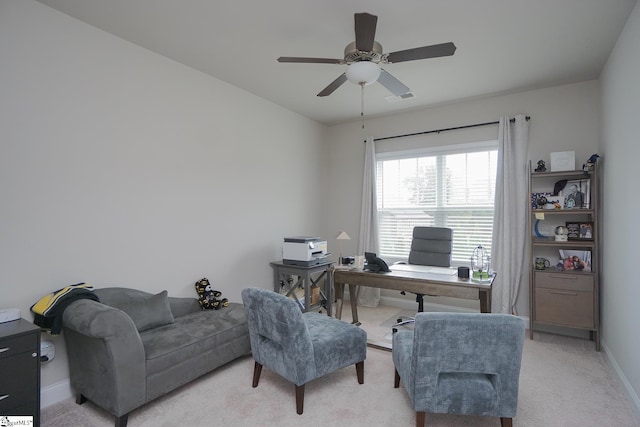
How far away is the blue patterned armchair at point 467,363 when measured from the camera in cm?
175

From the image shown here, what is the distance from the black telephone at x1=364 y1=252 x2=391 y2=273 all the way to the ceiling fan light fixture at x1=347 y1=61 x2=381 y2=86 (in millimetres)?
1669

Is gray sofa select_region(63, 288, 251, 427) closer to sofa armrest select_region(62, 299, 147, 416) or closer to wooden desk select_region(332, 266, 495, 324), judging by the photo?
sofa armrest select_region(62, 299, 147, 416)

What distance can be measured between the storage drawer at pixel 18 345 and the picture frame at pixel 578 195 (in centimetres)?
437

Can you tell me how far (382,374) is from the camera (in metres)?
2.68

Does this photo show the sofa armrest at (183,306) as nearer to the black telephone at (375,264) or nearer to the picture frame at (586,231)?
the black telephone at (375,264)

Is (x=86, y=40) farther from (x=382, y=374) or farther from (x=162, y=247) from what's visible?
(x=382, y=374)

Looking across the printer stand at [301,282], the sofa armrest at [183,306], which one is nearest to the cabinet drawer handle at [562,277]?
the printer stand at [301,282]

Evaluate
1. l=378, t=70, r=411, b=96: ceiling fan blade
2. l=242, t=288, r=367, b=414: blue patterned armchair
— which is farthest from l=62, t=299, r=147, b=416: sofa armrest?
l=378, t=70, r=411, b=96: ceiling fan blade

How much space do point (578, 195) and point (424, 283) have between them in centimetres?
186

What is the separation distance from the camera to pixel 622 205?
2543 mm

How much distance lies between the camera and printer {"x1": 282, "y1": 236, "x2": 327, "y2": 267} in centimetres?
378

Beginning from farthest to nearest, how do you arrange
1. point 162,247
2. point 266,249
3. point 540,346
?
1. point 266,249
2. point 540,346
3. point 162,247

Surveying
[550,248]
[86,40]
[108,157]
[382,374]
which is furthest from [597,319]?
[86,40]

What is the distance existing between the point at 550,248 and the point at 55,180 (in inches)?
179
